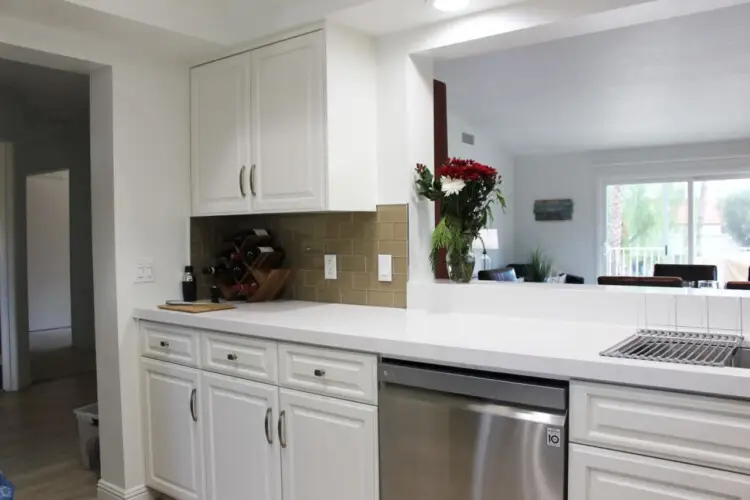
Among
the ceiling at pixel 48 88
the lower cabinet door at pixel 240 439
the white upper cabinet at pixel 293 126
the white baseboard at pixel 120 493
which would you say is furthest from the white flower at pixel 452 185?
the ceiling at pixel 48 88

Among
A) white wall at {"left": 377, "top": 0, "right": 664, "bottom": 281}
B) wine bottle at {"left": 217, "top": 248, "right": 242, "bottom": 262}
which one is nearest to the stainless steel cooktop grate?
white wall at {"left": 377, "top": 0, "right": 664, "bottom": 281}

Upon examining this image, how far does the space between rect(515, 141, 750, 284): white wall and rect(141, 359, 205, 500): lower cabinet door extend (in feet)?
22.2

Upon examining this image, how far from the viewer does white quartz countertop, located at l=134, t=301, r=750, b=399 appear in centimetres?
141

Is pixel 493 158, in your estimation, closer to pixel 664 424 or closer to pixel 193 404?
pixel 193 404

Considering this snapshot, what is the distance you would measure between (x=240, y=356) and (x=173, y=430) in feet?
2.08

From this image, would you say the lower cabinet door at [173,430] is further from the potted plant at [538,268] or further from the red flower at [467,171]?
the potted plant at [538,268]

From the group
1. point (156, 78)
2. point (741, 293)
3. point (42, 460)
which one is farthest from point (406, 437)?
point (42, 460)

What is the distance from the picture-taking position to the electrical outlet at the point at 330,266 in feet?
9.55

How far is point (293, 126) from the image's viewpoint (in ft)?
8.52

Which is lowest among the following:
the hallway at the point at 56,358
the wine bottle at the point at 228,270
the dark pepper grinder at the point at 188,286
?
the hallway at the point at 56,358

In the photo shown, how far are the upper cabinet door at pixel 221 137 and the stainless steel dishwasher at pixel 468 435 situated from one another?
1.37 meters

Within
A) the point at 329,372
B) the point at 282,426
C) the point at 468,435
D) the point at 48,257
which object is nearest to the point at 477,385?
the point at 468,435

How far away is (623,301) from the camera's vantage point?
2059 mm

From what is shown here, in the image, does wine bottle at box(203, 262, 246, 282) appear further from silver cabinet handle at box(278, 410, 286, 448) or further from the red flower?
the red flower
